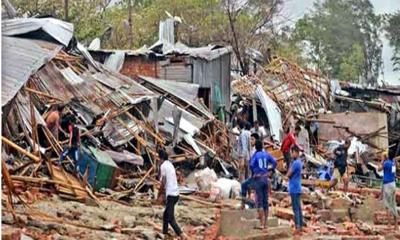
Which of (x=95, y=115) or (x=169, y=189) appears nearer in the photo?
(x=169, y=189)

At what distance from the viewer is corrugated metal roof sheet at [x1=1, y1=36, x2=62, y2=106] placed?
957 centimetres

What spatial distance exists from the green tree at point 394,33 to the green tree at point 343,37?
226 cm

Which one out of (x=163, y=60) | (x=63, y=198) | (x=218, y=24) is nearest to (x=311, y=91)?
(x=163, y=60)

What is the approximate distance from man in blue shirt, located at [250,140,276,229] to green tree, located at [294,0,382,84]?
152 feet

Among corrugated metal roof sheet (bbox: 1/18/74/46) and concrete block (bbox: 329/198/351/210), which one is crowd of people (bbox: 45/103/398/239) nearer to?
concrete block (bbox: 329/198/351/210)

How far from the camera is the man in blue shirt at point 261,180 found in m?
13.8

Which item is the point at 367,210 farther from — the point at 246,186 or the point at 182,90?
the point at 182,90

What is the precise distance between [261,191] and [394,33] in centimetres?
4852

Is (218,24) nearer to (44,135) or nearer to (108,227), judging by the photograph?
(44,135)

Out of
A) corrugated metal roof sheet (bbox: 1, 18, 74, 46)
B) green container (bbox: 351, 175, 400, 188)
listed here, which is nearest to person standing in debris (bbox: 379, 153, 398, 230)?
corrugated metal roof sheet (bbox: 1, 18, 74, 46)

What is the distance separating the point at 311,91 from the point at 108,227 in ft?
65.9

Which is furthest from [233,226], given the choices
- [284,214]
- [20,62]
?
[20,62]

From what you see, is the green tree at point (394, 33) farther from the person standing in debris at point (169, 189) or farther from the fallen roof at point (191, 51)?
the person standing in debris at point (169, 189)

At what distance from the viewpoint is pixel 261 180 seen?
45.4 feet
